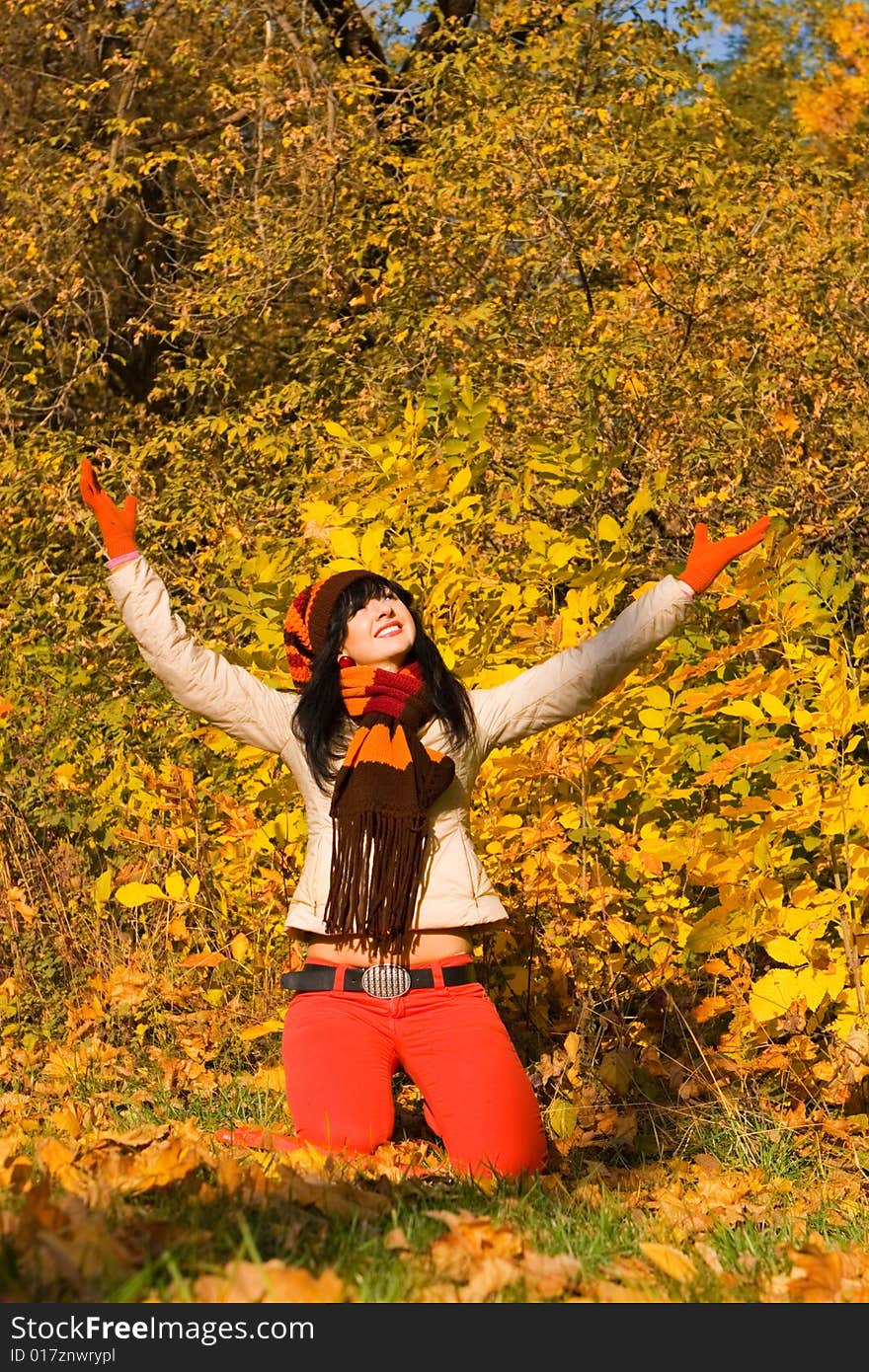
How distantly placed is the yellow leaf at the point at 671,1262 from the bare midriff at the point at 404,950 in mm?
1090

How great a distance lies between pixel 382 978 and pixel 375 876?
0.82 feet

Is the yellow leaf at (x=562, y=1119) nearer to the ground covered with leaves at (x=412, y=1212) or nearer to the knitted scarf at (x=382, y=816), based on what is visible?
the ground covered with leaves at (x=412, y=1212)

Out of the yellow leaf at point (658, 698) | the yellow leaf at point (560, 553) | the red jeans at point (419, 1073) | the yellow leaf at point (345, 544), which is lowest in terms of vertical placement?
the red jeans at point (419, 1073)

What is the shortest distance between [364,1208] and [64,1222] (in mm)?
624

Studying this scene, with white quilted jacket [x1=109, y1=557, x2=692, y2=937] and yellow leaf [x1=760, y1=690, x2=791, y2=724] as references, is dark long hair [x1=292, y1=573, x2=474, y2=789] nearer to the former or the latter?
white quilted jacket [x1=109, y1=557, x2=692, y2=937]

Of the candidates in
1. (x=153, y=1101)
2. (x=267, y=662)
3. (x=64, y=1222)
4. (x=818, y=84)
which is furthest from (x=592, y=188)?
(x=818, y=84)

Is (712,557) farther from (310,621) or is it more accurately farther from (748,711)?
(310,621)

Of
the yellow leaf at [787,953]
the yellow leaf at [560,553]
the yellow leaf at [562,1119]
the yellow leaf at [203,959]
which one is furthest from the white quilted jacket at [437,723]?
the yellow leaf at [203,959]

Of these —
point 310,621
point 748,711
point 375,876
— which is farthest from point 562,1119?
point 310,621

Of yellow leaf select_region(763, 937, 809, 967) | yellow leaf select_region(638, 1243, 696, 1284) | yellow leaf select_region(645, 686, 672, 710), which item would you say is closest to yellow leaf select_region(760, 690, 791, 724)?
yellow leaf select_region(645, 686, 672, 710)

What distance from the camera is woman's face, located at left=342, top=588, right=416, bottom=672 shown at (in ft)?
11.8

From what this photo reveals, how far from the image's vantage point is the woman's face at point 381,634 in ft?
11.8

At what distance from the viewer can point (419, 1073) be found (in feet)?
11.1

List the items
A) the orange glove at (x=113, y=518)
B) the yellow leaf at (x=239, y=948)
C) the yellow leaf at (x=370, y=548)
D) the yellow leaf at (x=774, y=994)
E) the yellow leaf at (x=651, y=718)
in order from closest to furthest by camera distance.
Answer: the orange glove at (x=113, y=518) → the yellow leaf at (x=774, y=994) → the yellow leaf at (x=651, y=718) → the yellow leaf at (x=370, y=548) → the yellow leaf at (x=239, y=948)
